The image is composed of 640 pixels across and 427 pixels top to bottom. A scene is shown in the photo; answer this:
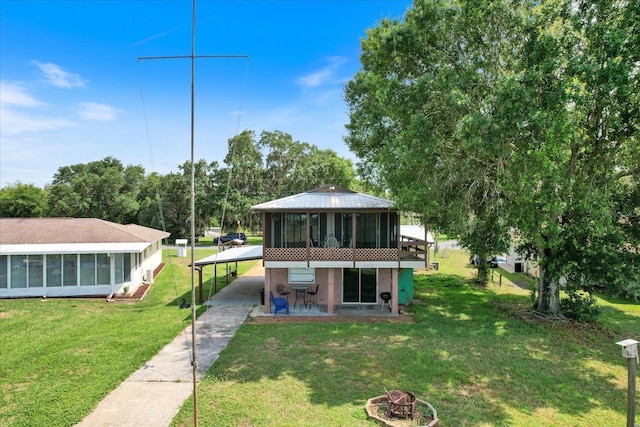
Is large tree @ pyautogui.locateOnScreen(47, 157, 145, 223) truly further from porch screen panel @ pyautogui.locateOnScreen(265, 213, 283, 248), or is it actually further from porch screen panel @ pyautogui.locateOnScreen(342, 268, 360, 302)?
porch screen panel @ pyautogui.locateOnScreen(342, 268, 360, 302)

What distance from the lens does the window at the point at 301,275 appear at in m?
16.4

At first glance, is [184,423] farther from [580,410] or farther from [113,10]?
[113,10]

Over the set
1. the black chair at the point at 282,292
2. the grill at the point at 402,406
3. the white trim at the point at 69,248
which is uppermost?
the white trim at the point at 69,248

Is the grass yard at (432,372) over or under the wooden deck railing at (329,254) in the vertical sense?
under

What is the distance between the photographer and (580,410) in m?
7.88

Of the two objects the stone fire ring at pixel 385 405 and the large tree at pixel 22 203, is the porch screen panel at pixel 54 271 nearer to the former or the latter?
the stone fire ring at pixel 385 405

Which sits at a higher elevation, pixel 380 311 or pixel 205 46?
pixel 205 46

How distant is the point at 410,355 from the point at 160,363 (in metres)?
7.19

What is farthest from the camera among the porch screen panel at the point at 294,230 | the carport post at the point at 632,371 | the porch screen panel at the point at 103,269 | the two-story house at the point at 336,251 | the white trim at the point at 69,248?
the porch screen panel at the point at 103,269

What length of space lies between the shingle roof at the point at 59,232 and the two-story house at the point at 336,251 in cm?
889

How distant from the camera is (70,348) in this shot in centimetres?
1120

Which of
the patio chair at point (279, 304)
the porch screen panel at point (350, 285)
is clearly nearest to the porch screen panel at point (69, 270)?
the patio chair at point (279, 304)

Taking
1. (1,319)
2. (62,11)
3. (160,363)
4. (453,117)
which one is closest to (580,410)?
(453,117)

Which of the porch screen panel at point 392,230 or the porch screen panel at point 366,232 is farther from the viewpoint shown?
the porch screen panel at point 366,232
